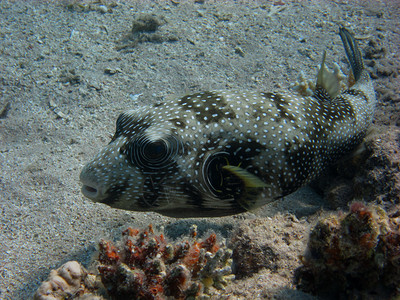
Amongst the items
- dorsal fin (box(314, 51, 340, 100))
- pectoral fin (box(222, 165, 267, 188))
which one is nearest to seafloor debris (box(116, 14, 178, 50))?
dorsal fin (box(314, 51, 340, 100))

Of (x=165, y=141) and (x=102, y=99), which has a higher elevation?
(x=165, y=141)

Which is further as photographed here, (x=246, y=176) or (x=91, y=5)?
(x=91, y=5)

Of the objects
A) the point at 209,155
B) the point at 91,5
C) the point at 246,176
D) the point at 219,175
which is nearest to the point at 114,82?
the point at 91,5

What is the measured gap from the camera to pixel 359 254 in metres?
2.05

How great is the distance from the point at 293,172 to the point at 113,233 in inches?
93.0

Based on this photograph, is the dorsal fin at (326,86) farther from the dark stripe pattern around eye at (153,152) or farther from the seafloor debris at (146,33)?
the seafloor debris at (146,33)

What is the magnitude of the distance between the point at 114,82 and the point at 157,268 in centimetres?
476

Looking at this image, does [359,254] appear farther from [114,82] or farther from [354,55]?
[114,82]

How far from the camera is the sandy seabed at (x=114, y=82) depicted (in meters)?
3.43

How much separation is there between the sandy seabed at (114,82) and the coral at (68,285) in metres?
0.83

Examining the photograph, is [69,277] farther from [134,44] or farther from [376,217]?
[134,44]

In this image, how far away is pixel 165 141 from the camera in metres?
2.90

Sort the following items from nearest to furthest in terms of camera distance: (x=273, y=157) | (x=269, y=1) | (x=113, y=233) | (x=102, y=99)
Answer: (x=273, y=157)
(x=113, y=233)
(x=102, y=99)
(x=269, y=1)

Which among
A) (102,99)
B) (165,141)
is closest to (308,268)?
(165,141)
